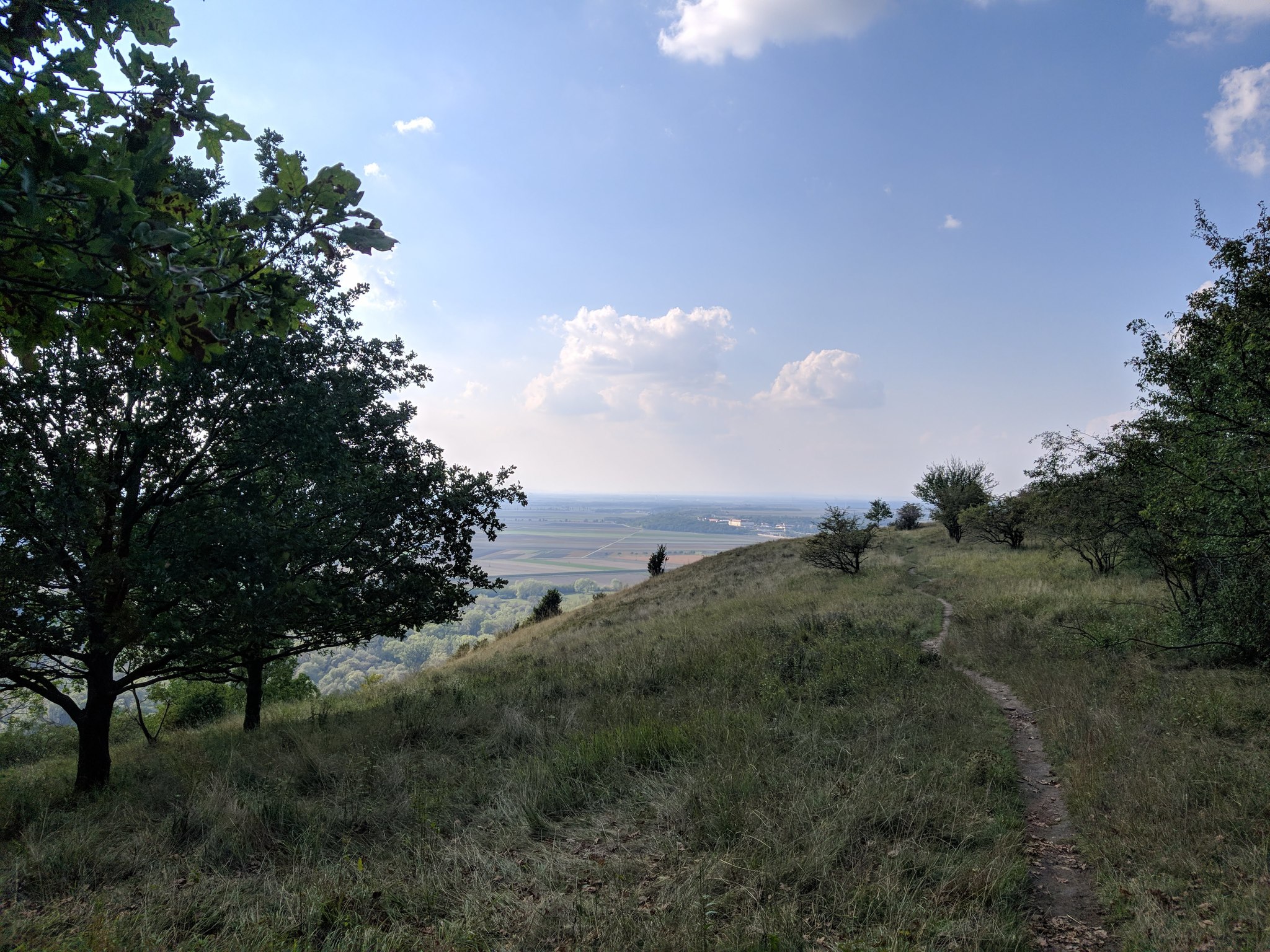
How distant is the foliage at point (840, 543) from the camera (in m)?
27.9

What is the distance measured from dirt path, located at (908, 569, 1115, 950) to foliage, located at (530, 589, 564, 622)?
103ft

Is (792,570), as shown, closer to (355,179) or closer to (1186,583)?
(1186,583)

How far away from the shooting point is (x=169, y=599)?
853cm

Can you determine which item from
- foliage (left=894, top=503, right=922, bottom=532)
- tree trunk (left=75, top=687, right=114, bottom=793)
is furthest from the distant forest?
foliage (left=894, top=503, right=922, bottom=532)

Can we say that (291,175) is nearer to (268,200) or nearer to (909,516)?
(268,200)

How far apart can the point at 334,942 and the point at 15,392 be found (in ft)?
27.5

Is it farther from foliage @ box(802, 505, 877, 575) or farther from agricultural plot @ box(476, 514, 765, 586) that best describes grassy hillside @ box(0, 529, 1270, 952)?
agricultural plot @ box(476, 514, 765, 586)

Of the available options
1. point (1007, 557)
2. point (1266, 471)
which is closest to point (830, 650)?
point (1266, 471)

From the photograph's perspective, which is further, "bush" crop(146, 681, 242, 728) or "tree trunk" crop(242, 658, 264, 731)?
"bush" crop(146, 681, 242, 728)

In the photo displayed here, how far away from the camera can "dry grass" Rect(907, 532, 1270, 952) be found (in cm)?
372

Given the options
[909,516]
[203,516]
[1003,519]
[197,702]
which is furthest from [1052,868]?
[909,516]

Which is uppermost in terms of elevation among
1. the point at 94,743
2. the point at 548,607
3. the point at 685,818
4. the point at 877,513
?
the point at 877,513

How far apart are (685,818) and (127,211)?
18.9 ft

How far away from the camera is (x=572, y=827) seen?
5.30m
